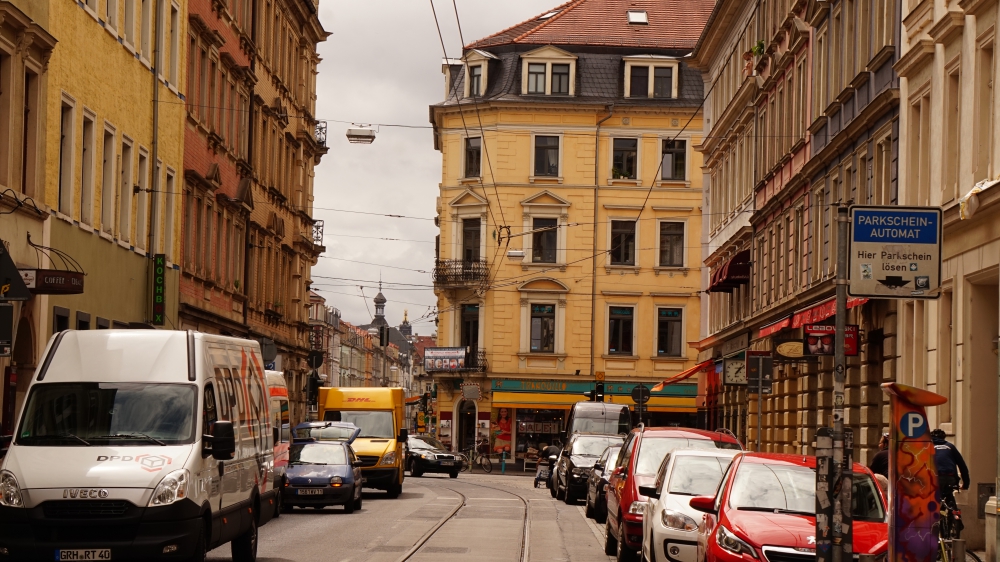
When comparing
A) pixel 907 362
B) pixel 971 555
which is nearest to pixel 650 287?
pixel 907 362

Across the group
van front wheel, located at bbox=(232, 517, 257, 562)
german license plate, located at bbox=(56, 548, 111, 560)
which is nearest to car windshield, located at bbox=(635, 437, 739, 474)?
van front wheel, located at bbox=(232, 517, 257, 562)

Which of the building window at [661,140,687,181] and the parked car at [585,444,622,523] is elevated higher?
the building window at [661,140,687,181]

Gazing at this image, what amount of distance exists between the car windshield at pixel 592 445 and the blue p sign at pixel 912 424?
78.2 feet

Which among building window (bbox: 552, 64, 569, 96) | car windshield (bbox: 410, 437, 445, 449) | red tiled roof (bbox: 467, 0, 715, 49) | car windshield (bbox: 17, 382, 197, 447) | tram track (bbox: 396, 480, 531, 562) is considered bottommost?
car windshield (bbox: 410, 437, 445, 449)

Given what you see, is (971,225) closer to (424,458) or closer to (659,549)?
(659,549)

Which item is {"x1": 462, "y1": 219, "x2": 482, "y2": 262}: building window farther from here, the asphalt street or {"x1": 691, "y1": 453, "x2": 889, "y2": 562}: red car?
{"x1": 691, "y1": 453, "x2": 889, "y2": 562}: red car

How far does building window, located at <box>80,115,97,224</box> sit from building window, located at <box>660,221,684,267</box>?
39.2 meters

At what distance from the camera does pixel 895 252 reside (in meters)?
12.2

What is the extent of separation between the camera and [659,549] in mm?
16047

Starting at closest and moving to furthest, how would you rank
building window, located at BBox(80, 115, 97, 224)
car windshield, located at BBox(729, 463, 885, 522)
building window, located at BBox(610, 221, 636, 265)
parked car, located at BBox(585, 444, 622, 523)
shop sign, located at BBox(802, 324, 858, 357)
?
car windshield, located at BBox(729, 463, 885, 522) → shop sign, located at BBox(802, 324, 858, 357) → parked car, located at BBox(585, 444, 622, 523) → building window, located at BBox(80, 115, 97, 224) → building window, located at BBox(610, 221, 636, 265)

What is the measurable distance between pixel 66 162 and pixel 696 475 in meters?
16.8

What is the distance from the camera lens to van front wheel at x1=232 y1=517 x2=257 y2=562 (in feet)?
58.7

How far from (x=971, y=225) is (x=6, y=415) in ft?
51.6

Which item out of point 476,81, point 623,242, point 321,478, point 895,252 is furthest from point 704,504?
point 476,81
